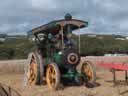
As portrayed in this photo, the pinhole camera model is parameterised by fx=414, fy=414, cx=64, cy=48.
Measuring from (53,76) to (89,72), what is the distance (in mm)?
1795

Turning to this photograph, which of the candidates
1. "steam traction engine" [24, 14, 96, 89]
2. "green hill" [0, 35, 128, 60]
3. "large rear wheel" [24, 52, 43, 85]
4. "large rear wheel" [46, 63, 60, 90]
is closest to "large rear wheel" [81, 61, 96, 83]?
"steam traction engine" [24, 14, 96, 89]

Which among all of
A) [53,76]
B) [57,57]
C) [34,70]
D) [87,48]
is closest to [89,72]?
[57,57]

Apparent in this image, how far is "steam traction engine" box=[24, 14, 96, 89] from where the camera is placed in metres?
14.7

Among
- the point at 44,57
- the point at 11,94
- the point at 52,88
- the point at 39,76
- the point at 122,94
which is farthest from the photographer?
the point at 44,57

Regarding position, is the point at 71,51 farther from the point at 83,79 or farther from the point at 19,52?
the point at 19,52

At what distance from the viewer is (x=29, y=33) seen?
16797 mm

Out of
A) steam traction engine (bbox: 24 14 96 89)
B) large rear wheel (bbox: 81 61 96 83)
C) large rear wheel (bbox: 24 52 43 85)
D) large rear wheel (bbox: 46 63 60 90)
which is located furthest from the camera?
large rear wheel (bbox: 24 52 43 85)

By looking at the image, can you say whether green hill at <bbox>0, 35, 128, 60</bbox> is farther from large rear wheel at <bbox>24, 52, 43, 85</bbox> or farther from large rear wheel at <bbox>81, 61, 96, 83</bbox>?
large rear wheel at <bbox>81, 61, 96, 83</bbox>

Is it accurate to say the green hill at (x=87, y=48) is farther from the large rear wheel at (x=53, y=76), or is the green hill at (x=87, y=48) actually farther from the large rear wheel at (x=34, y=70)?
the large rear wheel at (x=53, y=76)

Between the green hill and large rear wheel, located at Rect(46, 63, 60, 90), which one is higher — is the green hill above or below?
above

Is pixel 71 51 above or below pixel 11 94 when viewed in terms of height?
above

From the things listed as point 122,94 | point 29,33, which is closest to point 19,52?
point 29,33

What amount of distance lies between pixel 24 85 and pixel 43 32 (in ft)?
7.37

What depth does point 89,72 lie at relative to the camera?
15.8m
